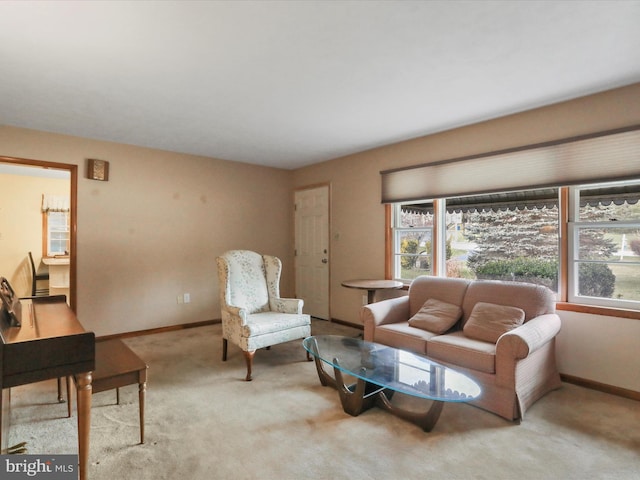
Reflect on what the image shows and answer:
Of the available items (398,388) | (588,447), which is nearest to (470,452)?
(398,388)

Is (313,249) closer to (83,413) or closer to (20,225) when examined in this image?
(83,413)

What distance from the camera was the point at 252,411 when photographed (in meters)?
2.50

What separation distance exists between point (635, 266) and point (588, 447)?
1.53 meters

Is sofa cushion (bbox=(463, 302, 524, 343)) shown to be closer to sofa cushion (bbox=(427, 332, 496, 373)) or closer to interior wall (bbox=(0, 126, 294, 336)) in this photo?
sofa cushion (bbox=(427, 332, 496, 373))

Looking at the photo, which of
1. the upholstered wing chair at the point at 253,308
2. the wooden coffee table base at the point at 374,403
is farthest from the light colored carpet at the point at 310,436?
the upholstered wing chair at the point at 253,308

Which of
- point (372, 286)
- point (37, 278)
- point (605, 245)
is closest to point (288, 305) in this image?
point (372, 286)

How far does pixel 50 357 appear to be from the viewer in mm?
1538

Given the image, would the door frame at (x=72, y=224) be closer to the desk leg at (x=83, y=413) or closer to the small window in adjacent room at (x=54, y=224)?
the desk leg at (x=83, y=413)

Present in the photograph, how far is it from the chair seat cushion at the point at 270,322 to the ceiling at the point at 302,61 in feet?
6.37

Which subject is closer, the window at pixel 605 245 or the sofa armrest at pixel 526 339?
the sofa armrest at pixel 526 339

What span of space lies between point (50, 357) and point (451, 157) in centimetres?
→ 366

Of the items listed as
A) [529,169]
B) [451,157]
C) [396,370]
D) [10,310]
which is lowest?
[396,370]

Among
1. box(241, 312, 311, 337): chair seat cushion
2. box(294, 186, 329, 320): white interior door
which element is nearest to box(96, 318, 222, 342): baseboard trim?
box(294, 186, 329, 320): white interior door

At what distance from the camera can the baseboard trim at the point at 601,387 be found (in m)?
2.68
